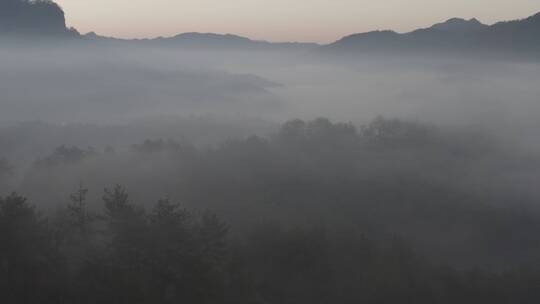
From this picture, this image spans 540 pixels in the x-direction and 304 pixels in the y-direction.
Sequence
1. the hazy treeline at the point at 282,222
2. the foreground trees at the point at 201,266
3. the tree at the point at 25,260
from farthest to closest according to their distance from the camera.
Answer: the hazy treeline at the point at 282,222
the foreground trees at the point at 201,266
the tree at the point at 25,260

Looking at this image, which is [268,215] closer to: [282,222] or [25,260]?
[282,222]

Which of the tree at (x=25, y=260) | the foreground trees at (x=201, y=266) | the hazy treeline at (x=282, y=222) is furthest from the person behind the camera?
the hazy treeline at (x=282, y=222)

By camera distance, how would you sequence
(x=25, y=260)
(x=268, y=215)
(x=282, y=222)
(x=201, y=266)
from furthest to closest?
1. (x=268, y=215)
2. (x=282, y=222)
3. (x=201, y=266)
4. (x=25, y=260)

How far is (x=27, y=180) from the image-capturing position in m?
62.4

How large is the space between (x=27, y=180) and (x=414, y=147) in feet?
225

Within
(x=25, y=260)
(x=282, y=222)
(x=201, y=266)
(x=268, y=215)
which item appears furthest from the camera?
(x=268, y=215)

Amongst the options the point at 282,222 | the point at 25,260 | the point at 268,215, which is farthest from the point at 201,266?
the point at 268,215

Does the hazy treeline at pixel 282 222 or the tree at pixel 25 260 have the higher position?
the tree at pixel 25 260

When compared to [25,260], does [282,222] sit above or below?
below

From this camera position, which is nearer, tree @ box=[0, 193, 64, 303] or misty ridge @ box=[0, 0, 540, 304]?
tree @ box=[0, 193, 64, 303]

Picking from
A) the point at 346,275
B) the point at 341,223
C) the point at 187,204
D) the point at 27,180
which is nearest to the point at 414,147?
the point at 341,223

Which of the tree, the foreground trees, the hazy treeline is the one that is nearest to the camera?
the tree

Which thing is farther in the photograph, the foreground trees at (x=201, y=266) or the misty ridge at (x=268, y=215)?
the misty ridge at (x=268, y=215)

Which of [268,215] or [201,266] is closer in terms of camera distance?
[201,266]
